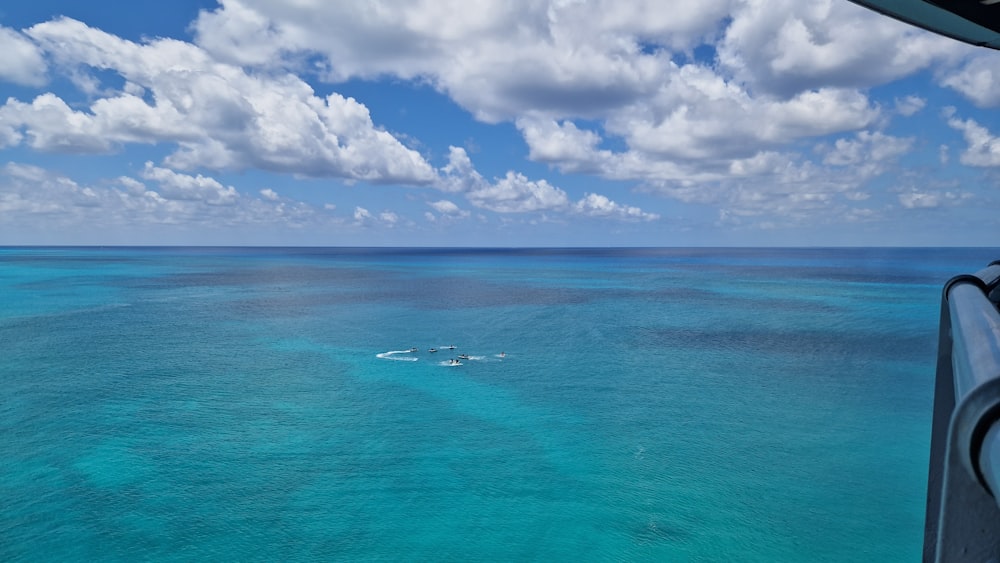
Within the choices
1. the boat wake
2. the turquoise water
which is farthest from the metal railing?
the boat wake

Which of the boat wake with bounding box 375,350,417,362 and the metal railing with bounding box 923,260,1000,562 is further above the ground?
the metal railing with bounding box 923,260,1000,562

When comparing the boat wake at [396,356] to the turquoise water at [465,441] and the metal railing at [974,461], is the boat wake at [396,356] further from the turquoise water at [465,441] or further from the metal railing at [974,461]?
the metal railing at [974,461]

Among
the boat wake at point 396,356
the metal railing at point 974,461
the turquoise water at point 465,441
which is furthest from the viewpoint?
the boat wake at point 396,356

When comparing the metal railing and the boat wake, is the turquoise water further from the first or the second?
the metal railing

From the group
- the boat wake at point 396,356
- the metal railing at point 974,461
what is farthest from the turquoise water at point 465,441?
the metal railing at point 974,461

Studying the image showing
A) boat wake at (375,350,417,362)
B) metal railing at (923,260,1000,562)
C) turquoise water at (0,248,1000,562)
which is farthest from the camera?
boat wake at (375,350,417,362)

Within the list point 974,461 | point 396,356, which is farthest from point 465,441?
point 974,461

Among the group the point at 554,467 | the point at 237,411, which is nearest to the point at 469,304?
the point at 237,411

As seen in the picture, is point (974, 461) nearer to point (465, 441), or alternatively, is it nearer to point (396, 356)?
point (465, 441)

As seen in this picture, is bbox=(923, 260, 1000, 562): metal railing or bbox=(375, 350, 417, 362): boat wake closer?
bbox=(923, 260, 1000, 562): metal railing
